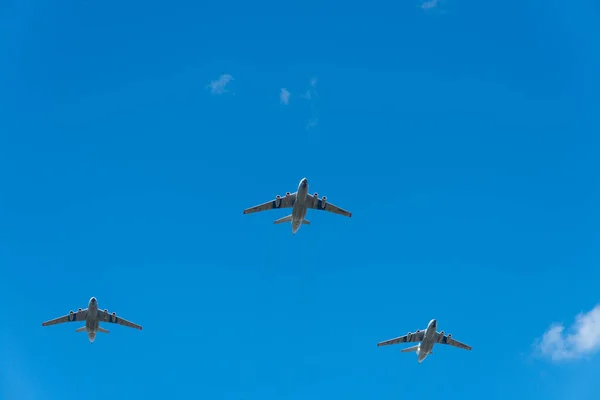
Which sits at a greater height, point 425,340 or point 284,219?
point 284,219

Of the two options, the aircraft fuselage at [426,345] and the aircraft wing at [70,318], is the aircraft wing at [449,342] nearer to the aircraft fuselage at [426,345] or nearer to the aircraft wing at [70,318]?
the aircraft fuselage at [426,345]

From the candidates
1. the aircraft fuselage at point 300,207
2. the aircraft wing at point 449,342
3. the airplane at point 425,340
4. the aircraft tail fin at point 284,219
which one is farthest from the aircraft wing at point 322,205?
the aircraft wing at point 449,342

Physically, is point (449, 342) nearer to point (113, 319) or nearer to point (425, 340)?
point (425, 340)

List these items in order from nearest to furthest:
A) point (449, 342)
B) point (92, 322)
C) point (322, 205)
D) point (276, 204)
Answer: point (322, 205) < point (276, 204) < point (92, 322) < point (449, 342)

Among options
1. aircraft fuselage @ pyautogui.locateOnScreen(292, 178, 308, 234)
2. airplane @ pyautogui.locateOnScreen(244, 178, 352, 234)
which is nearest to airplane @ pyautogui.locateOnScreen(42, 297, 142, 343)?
airplane @ pyautogui.locateOnScreen(244, 178, 352, 234)

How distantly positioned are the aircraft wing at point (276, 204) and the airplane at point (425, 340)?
33540mm

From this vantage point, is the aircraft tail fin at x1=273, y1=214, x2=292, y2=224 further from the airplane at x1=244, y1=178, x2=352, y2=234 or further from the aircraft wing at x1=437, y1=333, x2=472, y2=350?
the aircraft wing at x1=437, y1=333, x2=472, y2=350

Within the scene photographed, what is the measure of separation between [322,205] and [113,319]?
46106 millimetres

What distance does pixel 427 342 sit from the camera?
131 metres

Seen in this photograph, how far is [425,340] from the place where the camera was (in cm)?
13062

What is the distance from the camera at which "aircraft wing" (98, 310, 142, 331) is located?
432ft

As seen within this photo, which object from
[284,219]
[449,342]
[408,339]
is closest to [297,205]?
[284,219]

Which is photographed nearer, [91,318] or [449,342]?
[91,318]

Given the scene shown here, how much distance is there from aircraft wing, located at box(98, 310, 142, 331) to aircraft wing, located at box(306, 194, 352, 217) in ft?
143
